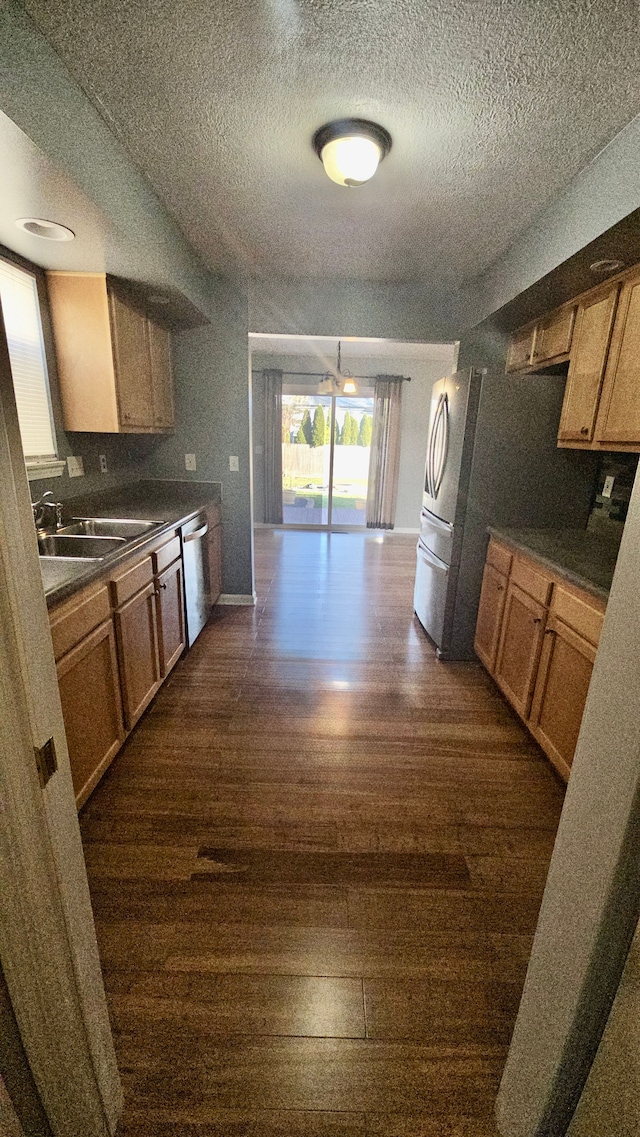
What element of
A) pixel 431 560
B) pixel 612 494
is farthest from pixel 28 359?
pixel 612 494

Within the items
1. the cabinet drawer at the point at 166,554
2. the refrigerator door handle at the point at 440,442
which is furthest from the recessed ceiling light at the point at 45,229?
the refrigerator door handle at the point at 440,442

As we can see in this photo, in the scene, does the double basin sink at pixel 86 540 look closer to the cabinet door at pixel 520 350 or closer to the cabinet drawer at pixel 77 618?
the cabinet drawer at pixel 77 618

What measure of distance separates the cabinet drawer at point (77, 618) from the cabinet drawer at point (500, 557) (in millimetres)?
2005

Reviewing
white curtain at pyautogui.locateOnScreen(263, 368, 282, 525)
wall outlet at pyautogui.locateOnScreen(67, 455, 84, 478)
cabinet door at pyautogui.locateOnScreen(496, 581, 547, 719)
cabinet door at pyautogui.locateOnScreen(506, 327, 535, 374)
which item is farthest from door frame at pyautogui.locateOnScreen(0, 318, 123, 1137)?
white curtain at pyautogui.locateOnScreen(263, 368, 282, 525)

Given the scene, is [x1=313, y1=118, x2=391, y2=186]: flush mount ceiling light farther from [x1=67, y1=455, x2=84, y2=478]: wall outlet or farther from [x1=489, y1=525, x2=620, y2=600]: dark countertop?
[x1=67, y1=455, x2=84, y2=478]: wall outlet

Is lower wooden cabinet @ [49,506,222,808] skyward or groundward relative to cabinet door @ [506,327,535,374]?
groundward

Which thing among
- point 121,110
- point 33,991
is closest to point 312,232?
point 121,110

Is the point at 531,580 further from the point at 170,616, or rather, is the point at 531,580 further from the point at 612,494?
the point at 170,616

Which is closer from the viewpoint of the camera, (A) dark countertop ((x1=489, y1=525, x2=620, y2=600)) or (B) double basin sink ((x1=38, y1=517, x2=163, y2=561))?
(A) dark countertop ((x1=489, y1=525, x2=620, y2=600))

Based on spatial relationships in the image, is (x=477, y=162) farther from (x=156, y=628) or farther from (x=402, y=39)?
(x=156, y=628)

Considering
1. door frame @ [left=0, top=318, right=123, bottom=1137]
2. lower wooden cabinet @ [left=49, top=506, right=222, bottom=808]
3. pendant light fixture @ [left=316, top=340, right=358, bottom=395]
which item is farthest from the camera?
pendant light fixture @ [left=316, top=340, right=358, bottom=395]

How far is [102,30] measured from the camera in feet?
4.07

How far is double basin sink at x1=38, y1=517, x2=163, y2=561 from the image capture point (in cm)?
210

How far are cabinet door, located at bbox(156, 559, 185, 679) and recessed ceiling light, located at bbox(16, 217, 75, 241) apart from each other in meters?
1.53
